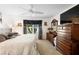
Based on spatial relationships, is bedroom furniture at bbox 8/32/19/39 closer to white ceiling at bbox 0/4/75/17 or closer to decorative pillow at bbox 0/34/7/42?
decorative pillow at bbox 0/34/7/42

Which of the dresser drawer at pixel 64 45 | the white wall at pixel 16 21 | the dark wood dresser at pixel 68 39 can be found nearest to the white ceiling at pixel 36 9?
the white wall at pixel 16 21

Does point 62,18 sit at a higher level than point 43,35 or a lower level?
higher

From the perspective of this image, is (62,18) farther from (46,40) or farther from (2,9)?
(2,9)

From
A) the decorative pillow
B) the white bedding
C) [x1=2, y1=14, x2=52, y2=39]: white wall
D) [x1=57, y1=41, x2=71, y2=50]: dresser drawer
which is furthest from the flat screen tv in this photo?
the decorative pillow

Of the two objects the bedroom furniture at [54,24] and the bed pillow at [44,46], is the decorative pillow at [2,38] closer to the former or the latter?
the bed pillow at [44,46]

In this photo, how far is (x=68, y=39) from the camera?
164cm

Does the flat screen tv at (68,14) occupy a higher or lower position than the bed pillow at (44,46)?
higher

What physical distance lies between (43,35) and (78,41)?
52cm

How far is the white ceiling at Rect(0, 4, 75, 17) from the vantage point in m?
1.51

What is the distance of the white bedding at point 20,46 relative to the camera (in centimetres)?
152

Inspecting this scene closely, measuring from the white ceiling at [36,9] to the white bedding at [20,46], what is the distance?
14.0 inches

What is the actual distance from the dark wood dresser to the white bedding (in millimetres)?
387
